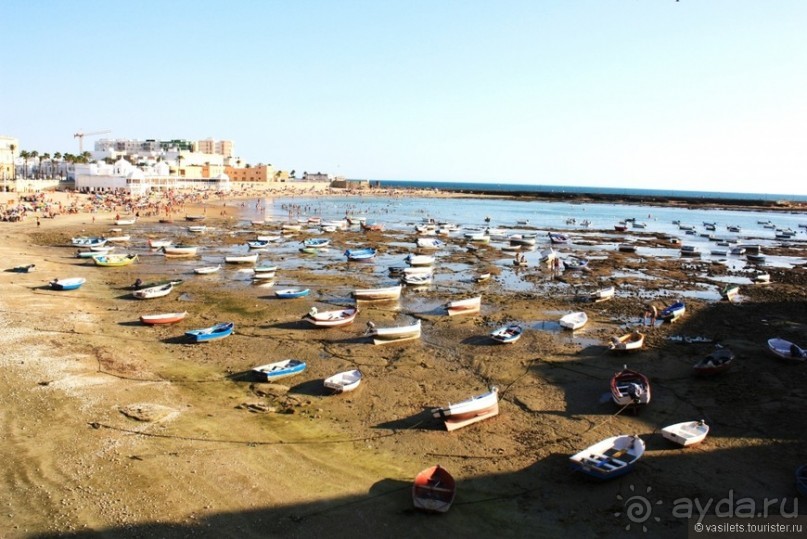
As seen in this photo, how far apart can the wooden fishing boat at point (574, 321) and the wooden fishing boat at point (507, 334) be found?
8.87ft

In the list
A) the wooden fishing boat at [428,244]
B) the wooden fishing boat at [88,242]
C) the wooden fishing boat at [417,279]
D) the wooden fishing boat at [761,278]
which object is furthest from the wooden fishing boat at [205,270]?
the wooden fishing boat at [761,278]

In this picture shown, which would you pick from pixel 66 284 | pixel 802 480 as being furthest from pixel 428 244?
pixel 802 480

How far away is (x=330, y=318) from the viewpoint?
26.9 metres

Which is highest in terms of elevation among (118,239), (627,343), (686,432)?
(118,239)

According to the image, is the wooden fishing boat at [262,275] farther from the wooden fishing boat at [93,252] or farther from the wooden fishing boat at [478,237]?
the wooden fishing boat at [478,237]

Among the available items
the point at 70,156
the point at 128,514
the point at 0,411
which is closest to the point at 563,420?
the point at 128,514

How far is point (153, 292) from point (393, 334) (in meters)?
15.2

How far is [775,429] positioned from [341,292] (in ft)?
79.1

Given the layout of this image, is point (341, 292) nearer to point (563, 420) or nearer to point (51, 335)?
point (51, 335)

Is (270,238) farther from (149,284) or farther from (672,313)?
(672,313)

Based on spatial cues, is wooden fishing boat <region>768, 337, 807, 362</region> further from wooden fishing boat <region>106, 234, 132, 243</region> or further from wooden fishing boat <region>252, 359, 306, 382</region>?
wooden fishing boat <region>106, 234, 132, 243</region>

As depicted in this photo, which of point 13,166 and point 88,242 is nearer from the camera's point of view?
point 88,242

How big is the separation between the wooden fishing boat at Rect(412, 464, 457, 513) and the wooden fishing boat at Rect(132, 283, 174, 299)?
75.2 ft

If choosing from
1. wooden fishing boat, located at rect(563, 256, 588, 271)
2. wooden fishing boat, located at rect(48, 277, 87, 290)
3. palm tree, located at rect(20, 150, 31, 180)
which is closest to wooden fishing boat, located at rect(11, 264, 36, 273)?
wooden fishing boat, located at rect(48, 277, 87, 290)
